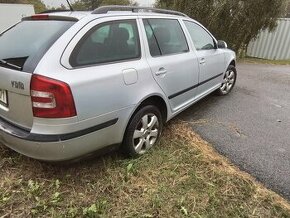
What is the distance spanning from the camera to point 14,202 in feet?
8.26

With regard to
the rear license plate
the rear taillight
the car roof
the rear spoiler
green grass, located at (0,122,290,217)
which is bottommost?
green grass, located at (0,122,290,217)

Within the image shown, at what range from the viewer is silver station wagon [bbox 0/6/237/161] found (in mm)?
2277

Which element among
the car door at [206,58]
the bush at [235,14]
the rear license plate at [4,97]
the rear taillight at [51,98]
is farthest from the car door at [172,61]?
the bush at [235,14]

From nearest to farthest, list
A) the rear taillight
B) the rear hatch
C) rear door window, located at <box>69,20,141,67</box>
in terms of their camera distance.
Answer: the rear taillight → the rear hatch → rear door window, located at <box>69,20,141,67</box>

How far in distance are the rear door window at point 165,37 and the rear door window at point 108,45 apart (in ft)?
0.83

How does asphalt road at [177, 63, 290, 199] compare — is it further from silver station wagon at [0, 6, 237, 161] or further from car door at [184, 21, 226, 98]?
silver station wagon at [0, 6, 237, 161]

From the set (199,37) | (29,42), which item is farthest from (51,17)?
(199,37)

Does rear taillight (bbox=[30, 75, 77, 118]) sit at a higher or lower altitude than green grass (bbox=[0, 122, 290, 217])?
higher

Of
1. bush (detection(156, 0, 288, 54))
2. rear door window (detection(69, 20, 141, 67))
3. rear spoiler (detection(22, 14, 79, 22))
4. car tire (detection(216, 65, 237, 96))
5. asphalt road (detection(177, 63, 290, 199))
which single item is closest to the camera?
rear door window (detection(69, 20, 141, 67))

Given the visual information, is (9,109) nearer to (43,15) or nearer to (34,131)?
(34,131)

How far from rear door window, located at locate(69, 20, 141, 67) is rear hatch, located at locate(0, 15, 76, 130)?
0.70ft

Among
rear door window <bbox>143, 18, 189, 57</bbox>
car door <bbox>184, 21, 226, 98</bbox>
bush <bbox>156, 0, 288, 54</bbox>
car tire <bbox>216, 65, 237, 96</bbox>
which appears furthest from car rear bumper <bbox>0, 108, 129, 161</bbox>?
bush <bbox>156, 0, 288, 54</bbox>

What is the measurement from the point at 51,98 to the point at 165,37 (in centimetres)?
173

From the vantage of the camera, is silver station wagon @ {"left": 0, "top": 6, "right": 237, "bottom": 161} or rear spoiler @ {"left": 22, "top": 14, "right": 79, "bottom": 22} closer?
silver station wagon @ {"left": 0, "top": 6, "right": 237, "bottom": 161}
